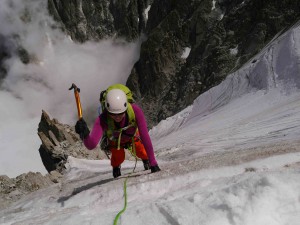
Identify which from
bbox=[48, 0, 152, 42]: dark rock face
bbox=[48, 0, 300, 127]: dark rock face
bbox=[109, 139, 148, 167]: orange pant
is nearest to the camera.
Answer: bbox=[109, 139, 148, 167]: orange pant

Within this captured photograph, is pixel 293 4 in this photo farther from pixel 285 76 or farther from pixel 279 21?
pixel 285 76

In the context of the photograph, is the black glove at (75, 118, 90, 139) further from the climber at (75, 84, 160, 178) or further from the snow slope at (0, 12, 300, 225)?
the snow slope at (0, 12, 300, 225)

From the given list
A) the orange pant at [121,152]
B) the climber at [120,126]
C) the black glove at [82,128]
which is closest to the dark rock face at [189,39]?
the orange pant at [121,152]

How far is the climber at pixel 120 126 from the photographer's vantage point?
22.3 feet

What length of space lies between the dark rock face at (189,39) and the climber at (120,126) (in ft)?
84.4

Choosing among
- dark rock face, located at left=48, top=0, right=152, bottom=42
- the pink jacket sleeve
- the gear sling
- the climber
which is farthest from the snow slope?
dark rock face, located at left=48, top=0, right=152, bottom=42

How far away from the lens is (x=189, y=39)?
222 ft

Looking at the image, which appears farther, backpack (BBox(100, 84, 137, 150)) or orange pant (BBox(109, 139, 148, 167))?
orange pant (BBox(109, 139, 148, 167))

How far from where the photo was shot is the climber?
6.80m

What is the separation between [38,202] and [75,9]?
14093cm

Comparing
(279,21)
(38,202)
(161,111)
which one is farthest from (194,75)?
(38,202)

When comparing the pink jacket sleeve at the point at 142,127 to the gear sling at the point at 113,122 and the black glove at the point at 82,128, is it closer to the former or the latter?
the gear sling at the point at 113,122

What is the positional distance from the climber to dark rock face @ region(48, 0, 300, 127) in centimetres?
2574

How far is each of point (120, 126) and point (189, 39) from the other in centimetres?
6188
